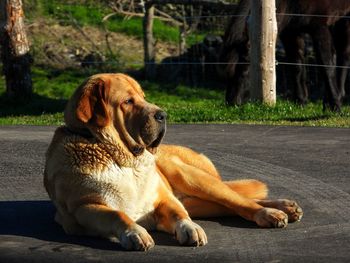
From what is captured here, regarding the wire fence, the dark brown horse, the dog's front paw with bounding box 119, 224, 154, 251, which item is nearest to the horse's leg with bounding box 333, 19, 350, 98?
the dark brown horse

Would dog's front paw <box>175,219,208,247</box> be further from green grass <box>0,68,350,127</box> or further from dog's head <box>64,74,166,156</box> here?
green grass <box>0,68,350,127</box>

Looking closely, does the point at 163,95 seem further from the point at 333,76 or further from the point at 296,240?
the point at 296,240

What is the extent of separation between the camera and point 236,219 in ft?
23.4

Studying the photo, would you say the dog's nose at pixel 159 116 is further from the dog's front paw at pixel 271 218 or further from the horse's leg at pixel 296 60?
the horse's leg at pixel 296 60

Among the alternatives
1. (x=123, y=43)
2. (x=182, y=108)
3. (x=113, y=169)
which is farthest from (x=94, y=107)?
(x=123, y=43)

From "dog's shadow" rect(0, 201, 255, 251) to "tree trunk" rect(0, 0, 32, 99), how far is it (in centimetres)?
885

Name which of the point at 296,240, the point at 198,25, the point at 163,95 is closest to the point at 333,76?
the point at 163,95

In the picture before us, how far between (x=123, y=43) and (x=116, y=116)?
1588 cm

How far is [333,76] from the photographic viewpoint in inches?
611

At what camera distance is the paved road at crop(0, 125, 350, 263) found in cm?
620

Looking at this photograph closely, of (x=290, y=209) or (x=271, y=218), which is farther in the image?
(x=290, y=209)

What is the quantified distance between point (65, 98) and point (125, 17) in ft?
15.8

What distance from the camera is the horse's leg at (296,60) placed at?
16.8m

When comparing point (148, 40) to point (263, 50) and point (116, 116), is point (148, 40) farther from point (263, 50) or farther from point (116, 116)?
point (116, 116)
